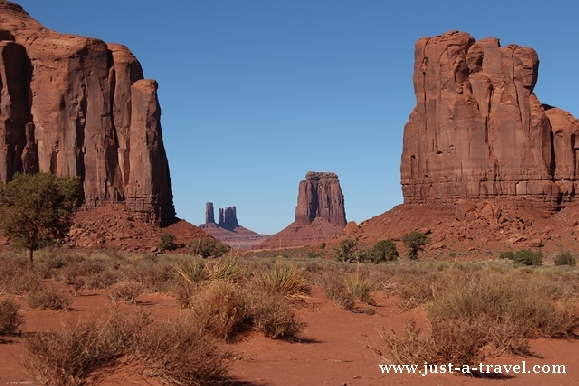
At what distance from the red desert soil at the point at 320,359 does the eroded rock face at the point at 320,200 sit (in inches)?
6001

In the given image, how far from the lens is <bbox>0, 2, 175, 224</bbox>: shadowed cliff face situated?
65.8 m

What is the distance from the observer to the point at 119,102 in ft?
226

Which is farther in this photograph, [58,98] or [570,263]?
[58,98]

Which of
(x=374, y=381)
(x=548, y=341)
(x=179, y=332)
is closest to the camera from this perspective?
(x=179, y=332)

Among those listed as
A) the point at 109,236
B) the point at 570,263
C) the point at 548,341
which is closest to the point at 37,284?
the point at 548,341

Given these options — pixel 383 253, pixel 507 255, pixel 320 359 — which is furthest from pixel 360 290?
pixel 507 255

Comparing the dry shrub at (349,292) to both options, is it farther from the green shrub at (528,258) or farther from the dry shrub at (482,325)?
the green shrub at (528,258)

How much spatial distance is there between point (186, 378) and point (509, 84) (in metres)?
64.8

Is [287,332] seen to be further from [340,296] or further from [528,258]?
[528,258]

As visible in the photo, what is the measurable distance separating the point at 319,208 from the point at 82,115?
110 m

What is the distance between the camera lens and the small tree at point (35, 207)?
1086 inches

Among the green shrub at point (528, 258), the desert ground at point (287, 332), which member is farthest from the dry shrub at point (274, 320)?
the green shrub at point (528, 258)

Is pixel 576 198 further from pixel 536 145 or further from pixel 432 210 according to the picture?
→ pixel 432 210

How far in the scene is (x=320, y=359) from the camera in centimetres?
1054
